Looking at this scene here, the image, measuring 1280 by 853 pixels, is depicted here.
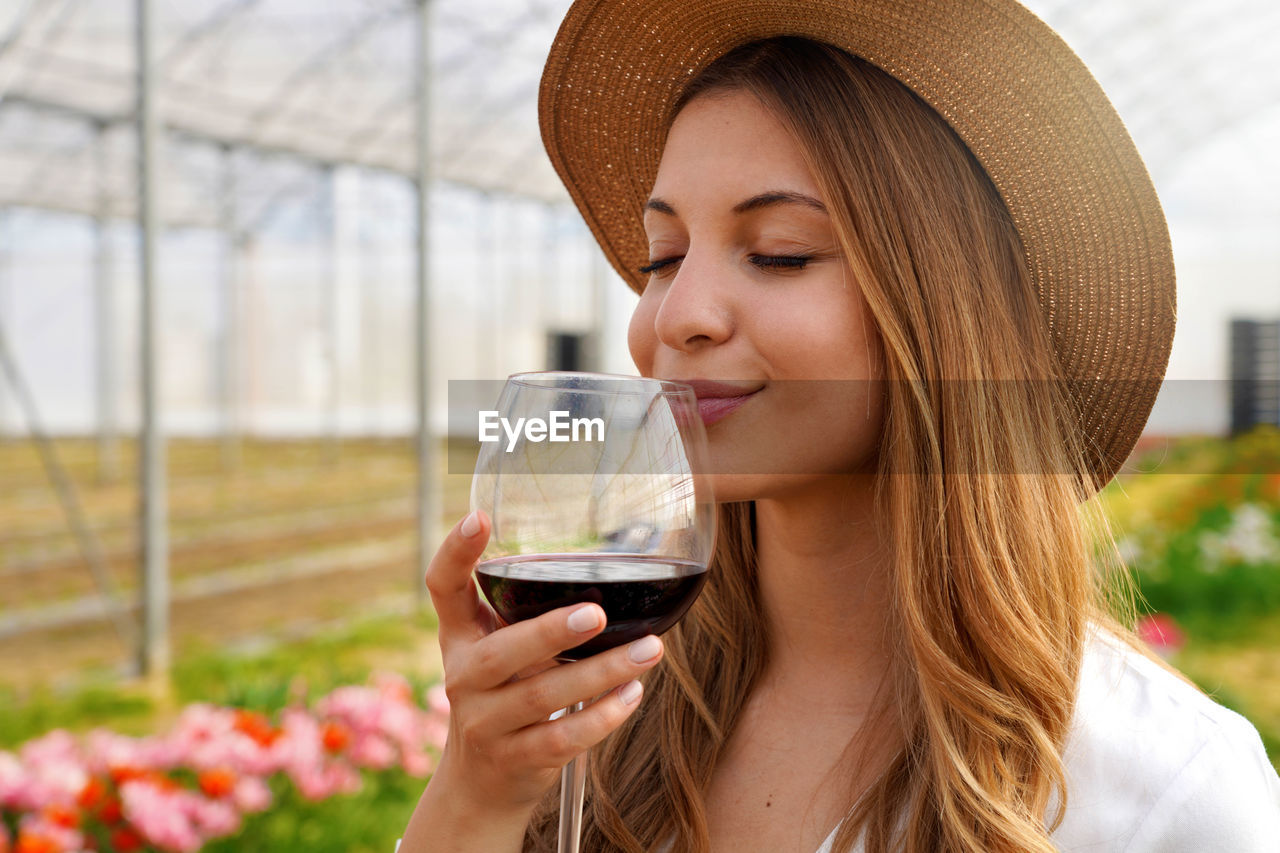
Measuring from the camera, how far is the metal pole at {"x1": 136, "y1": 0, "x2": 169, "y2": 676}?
4062mm

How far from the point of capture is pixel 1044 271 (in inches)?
50.2

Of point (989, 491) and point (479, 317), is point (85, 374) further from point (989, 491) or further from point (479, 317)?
point (989, 491)

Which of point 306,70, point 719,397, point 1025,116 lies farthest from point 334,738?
point 306,70

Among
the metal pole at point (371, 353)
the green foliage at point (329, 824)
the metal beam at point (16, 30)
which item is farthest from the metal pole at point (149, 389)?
the metal pole at point (371, 353)

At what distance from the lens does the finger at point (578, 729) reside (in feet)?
2.86

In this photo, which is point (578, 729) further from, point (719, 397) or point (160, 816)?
point (160, 816)

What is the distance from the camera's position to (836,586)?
1.25 m

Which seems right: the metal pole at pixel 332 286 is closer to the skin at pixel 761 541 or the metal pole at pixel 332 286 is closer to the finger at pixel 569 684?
the skin at pixel 761 541

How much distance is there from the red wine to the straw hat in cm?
63

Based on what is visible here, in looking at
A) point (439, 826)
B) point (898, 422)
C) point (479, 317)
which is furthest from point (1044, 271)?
point (479, 317)

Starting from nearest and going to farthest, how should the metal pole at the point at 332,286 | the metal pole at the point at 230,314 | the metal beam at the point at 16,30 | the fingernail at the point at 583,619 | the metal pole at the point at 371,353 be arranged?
the fingernail at the point at 583,619, the metal beam at the point at 16,30, the metal pole at the point at 230,314, the metal pole at the point at 332,286, the metal pole at the point at 371,353

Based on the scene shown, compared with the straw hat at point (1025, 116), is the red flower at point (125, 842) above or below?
below

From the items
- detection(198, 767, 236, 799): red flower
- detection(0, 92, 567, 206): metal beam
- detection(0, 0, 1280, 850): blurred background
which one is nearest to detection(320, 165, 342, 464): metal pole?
detection(0, 0, 1280, 850): blurred background

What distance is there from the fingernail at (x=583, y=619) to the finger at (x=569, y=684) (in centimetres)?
5
